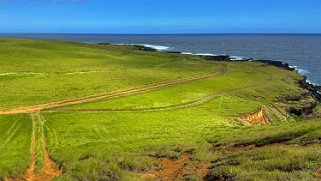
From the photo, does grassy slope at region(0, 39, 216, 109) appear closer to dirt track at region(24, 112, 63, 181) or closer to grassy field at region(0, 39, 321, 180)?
grassy field at region(0, 39, 321, 180)

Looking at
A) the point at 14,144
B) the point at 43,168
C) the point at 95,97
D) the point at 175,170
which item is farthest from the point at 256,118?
the point at 43,168

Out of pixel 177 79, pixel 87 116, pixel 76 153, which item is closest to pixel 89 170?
pixel 76 153

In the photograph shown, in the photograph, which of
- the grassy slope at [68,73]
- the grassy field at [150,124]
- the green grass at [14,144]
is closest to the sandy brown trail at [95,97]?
the grassy field at [150,124]

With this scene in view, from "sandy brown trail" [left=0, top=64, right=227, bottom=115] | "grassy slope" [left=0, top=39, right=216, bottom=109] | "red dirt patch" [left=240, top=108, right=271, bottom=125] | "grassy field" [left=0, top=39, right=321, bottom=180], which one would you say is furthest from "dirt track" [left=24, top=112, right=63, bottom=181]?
"red dirt patch" [left=240, top=108, right=271, bottom=125]

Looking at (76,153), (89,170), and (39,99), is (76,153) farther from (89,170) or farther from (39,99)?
(39,99)

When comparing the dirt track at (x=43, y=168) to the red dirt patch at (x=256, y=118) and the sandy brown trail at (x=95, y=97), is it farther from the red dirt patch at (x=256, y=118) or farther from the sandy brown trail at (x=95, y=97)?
the red dirt patch at (x=256, y=118)
